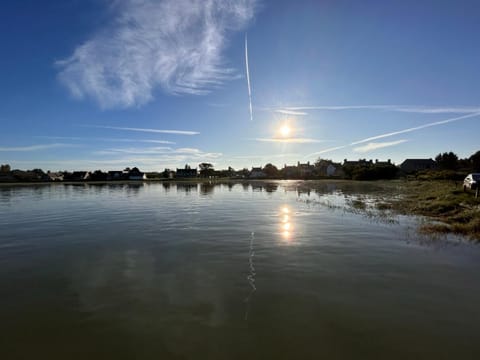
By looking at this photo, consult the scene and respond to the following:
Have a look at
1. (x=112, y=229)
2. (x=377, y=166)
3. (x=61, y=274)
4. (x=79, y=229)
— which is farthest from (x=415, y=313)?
(x=377, y=166)

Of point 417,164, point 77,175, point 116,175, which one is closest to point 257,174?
point 417,164

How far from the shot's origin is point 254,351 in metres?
4.91

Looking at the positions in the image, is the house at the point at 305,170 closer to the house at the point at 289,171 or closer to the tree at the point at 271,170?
the house at the point at 289,171

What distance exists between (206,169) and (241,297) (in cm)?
16139

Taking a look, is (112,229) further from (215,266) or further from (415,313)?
(415,313)

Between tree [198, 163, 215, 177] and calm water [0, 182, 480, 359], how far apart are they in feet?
501

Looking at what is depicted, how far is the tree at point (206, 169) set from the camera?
166125 millimetres

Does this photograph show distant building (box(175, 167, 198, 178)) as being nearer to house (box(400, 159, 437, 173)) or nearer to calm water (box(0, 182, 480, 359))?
house (box(400, 159, 437, 173))

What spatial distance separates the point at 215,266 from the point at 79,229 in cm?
1194

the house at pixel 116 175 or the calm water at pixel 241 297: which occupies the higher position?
the house at pixel 116 175

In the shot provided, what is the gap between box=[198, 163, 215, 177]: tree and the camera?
16612cm

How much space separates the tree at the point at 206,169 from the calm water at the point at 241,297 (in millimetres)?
152824

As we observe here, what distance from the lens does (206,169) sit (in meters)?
166

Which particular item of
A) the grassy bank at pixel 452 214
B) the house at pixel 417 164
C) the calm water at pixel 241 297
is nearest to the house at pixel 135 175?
the calm water at pixel 241 297
